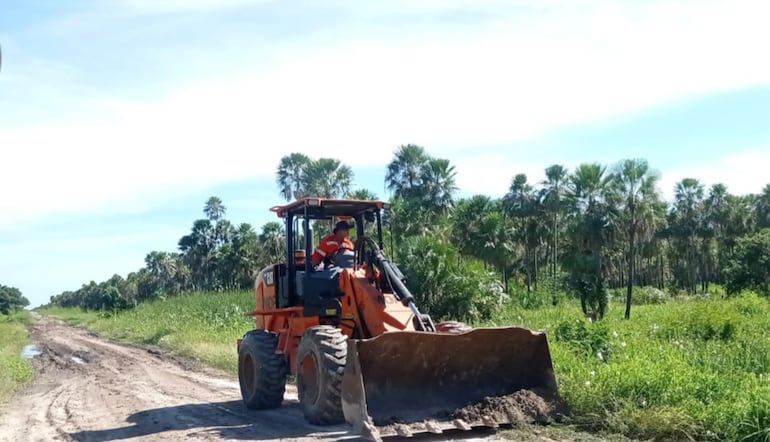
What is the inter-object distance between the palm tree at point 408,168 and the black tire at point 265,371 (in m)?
31.7

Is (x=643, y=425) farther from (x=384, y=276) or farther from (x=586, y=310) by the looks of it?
(x=586, y=310)

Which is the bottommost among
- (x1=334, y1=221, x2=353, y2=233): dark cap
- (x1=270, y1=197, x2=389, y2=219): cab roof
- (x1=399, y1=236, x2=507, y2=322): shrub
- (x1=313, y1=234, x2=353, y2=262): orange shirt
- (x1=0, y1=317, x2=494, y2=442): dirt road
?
(x1=0, y1=317, x2=494, y2=442): dirt road

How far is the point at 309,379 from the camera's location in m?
9.02

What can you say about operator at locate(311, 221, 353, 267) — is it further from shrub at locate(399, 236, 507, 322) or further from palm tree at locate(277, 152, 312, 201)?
palm tree at locate(277, 152, 312, 201)

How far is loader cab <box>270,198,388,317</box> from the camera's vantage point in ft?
32.6

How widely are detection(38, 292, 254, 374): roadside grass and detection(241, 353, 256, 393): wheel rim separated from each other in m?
5.27

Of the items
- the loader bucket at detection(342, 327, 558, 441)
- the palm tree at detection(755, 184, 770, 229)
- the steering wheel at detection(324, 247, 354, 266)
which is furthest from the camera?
the palm tree at detection(755, 184, 770, 229)

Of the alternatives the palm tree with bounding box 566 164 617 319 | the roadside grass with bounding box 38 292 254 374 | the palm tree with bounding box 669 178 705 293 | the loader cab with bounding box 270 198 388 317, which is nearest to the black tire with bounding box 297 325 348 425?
the loader cab with bounding box 270 198 388 317

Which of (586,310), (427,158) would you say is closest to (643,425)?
(586,310)

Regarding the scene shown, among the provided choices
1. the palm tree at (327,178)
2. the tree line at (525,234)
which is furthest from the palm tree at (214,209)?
the palm tree at (327,178)

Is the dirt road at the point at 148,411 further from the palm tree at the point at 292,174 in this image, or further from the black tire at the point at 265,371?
the palm tree at the point at 292,174

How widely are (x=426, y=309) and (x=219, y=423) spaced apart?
12762 mm

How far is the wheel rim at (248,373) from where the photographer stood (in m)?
10.8

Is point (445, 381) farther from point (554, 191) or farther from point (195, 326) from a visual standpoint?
point (554, 191)
